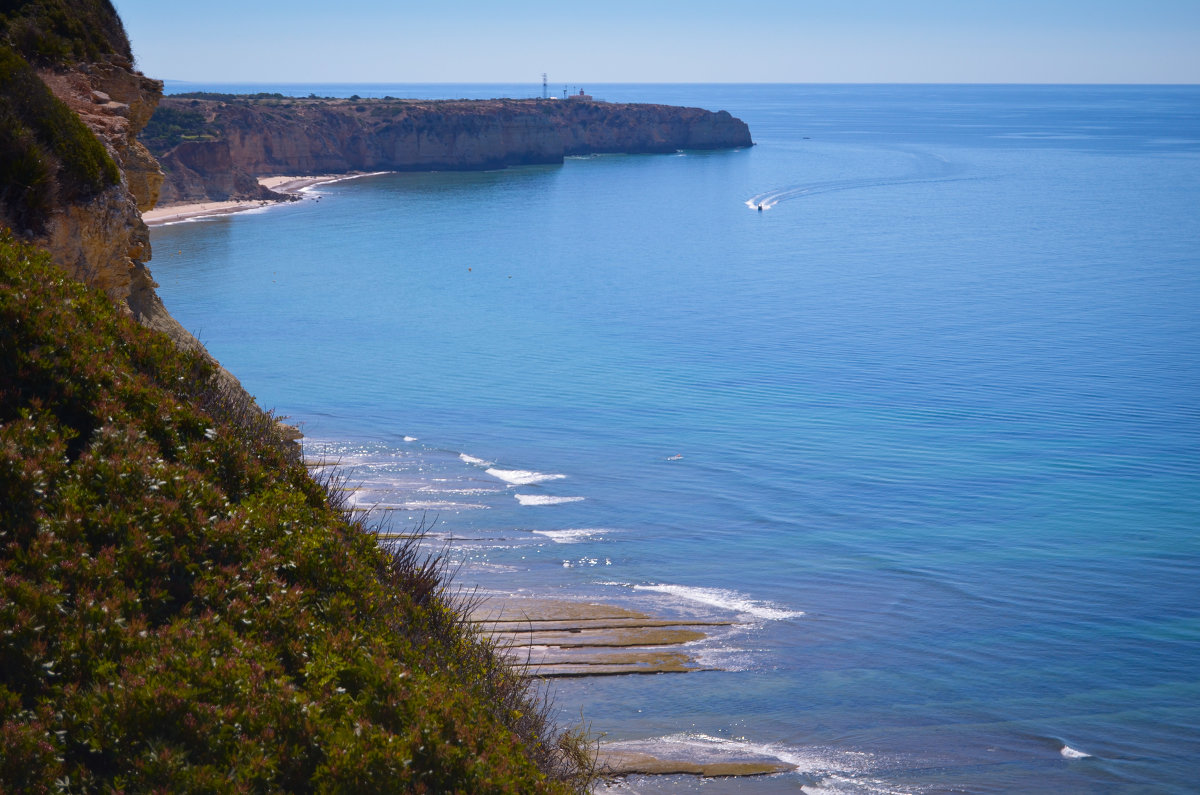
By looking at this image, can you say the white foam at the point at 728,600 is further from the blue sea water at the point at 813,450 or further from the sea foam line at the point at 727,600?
the blue sea water at the point at 813,450

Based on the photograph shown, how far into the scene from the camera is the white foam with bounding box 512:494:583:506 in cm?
2312

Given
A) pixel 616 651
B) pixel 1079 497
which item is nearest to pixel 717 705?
pixel 616 651

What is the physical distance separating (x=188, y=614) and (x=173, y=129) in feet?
312

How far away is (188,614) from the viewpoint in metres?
7.71

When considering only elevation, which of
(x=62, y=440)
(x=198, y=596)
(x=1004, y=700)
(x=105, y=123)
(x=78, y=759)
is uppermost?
(x=105, y=123)

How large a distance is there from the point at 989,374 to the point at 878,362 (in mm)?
4297

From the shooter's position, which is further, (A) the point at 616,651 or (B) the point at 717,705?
(A) the point at 616,651

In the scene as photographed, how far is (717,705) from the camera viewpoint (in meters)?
14.0

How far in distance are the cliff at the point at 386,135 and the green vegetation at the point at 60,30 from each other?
72.5m

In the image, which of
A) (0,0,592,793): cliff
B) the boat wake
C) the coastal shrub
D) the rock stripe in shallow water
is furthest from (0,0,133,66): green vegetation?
the boat wake

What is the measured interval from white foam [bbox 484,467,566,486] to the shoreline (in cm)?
4839

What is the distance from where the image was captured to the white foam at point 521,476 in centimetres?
2492

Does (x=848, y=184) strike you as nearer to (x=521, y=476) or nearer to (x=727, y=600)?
(x=521, y=476)

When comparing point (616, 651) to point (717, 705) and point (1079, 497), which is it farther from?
point (1079, 497)
